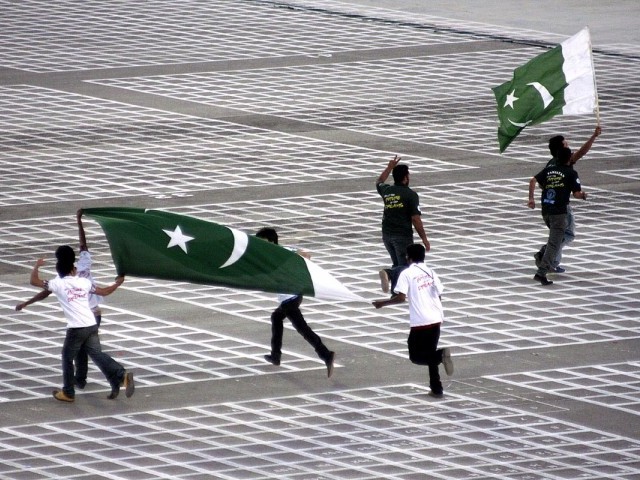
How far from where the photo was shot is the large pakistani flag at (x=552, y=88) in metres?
16.7

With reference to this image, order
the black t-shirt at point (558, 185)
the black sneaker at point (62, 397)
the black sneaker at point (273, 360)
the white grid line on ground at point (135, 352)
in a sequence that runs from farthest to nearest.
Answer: the black t-shirt at point (558, 185)
the black sneaker at point (273, 360)
the white grid line on ground at point (135, 352)
the black sneaker at point (62, 397)

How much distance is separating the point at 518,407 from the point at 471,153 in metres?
9.91

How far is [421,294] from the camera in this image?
12.9m

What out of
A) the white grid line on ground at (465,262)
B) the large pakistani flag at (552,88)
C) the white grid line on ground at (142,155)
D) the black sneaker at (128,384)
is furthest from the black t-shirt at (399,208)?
the white grid line on ground at (142,155)

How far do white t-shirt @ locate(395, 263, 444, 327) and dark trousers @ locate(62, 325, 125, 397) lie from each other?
2219 millimetres

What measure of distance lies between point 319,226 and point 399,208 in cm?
341

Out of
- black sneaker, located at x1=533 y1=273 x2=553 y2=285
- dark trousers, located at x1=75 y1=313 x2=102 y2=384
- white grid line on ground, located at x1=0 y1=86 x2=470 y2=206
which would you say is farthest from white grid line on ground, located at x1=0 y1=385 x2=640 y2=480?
white grid line on ground, located at x1=0 y1=86 x2=470 y2=206

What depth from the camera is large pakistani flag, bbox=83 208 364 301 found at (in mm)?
12891

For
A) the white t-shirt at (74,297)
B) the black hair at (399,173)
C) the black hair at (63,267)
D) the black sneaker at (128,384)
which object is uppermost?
the black hair at (399,173)

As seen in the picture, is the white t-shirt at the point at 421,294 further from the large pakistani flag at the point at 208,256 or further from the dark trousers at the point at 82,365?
the dark trousers at the point at 82,365

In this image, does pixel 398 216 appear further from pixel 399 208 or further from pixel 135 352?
pixel 135 352

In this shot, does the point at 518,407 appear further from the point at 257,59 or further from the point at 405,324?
the point at 257,59

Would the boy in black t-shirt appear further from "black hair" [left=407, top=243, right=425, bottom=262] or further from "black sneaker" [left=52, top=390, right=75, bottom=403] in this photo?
"black sneaker" [left=52, top=390, right=75, bottom=403]

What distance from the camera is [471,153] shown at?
22438 mm
